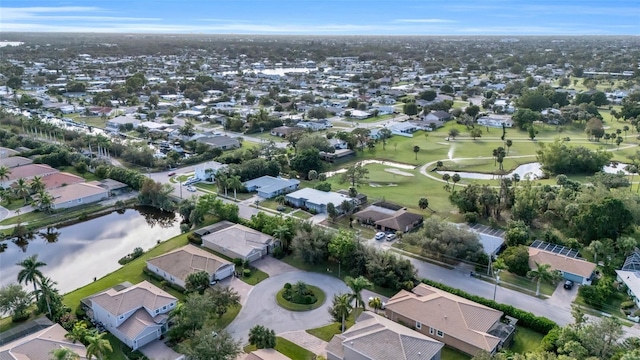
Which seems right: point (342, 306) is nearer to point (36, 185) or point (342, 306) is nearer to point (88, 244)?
point (88, 244)

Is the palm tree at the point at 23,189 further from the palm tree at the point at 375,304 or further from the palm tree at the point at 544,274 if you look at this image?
the palm tree at the point at 544,274

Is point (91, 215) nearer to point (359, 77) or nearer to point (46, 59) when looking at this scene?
point (359, 77)

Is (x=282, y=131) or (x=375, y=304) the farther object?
(x=282, y=131)

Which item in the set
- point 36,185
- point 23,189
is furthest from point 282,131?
point 23,189

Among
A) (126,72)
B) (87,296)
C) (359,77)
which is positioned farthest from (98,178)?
(126,72)

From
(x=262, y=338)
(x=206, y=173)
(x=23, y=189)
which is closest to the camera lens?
(x=262, y=338)

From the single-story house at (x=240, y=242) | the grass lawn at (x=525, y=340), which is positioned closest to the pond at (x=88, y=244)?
the single-story house at (x=240, y=242)
